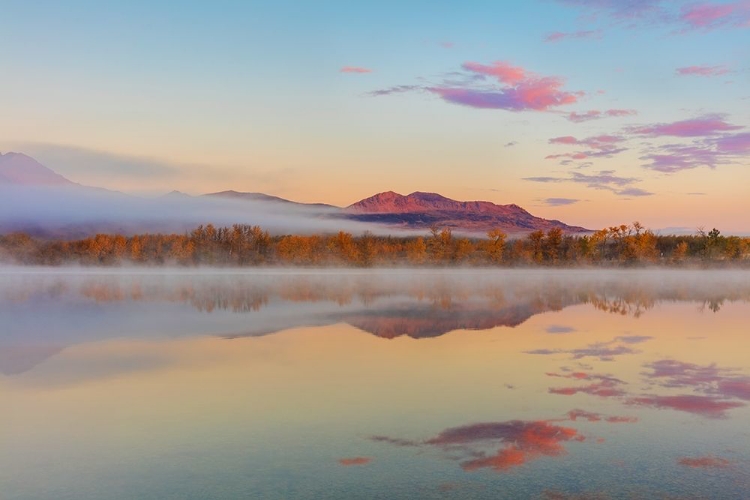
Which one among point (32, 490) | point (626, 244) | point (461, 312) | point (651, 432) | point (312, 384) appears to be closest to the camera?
point (32, 490)

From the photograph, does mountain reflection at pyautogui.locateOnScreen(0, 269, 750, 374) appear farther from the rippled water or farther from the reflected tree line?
the reflected tree line

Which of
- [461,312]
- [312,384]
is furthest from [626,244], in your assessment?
[312,384]

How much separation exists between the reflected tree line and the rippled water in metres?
134

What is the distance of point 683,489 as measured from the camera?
376 inches

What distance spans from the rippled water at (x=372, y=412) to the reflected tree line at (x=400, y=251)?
133532 millimetres

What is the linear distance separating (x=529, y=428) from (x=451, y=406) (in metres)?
2.21

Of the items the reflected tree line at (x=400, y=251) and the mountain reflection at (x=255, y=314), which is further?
the reflected tree line at (x=400, y=251)

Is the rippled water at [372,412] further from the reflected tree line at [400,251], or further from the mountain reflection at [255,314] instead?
the reflected tree line at [400,251]

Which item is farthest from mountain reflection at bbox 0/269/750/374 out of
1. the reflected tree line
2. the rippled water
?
the reflected tree line

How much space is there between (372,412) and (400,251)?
165408mm

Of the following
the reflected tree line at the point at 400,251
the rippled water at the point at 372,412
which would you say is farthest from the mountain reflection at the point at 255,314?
the reflected tree line at the point at 400,251

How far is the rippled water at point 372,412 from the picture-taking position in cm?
993

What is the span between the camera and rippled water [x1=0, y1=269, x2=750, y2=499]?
993cm

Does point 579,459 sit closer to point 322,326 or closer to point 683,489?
point 683,489
